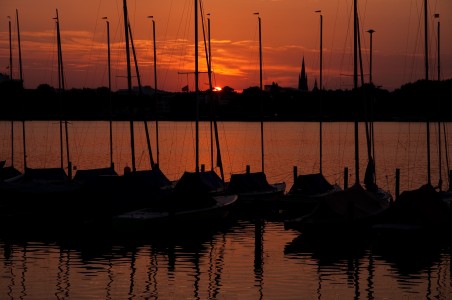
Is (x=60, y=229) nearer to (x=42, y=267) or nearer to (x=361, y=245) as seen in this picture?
(x=42, y=267)

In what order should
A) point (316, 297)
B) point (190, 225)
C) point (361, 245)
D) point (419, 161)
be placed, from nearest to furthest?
point (316, 297) → point (361, 245) → point (190, 225) → point (419, 161)

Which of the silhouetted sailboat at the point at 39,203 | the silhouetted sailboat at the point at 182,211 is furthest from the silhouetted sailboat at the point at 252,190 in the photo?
the silhouetted sailboat at the point at 39,203

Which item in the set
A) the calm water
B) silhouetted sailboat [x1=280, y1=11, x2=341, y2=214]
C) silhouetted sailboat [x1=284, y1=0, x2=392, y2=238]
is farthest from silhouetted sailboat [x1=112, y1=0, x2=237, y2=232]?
silhouetted sailboat [x1=280, y1=11, x2=341, y2=214]

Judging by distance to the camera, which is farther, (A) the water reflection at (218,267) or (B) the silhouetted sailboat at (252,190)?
(B) the silhouetted sailboat at (252,190)

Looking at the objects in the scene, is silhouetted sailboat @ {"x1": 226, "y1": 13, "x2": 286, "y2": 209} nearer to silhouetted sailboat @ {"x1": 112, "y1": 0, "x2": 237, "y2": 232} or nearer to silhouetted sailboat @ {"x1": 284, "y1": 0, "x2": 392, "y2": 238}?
silhouetted sailboat @ {"x1": 112, "y1": 0, "x2": 237, "y2": 232}

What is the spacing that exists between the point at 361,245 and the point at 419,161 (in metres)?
69.7

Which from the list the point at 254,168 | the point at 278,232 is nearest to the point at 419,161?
the point at 254,168

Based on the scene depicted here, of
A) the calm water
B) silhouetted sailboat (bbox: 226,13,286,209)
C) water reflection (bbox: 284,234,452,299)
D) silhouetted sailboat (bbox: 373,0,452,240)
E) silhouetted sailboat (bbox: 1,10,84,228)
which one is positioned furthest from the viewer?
silhouetted sailboat (bbox: 226,13,286,209)

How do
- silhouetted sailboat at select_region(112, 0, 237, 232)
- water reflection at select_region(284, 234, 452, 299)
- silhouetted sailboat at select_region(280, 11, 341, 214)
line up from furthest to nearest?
silhouetted sailboat at select_region(280, 11, 341, 214) < silhouetted sailboat at select_region(112, 0, 237, 232) < water reflection at select_region(284, 234, 452, 299)

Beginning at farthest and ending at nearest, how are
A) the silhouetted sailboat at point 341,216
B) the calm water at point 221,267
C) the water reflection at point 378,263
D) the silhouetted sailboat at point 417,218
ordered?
the silhouetted sailboat at point 341,216, the silhouetted sailboat at point 417,218, the water reflection at point 378,263, the calm water at point 221,267

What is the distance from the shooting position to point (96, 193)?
1489 inches

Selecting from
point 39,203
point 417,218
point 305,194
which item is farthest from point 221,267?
point 305,194

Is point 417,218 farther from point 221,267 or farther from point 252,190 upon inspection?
point 252,190

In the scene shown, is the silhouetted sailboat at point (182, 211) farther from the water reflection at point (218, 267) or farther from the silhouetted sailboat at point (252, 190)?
the silhouetted sailboat at point (252, 190)
